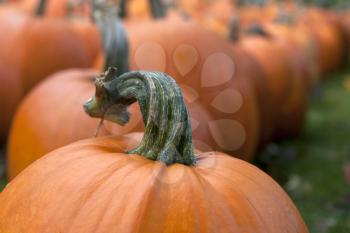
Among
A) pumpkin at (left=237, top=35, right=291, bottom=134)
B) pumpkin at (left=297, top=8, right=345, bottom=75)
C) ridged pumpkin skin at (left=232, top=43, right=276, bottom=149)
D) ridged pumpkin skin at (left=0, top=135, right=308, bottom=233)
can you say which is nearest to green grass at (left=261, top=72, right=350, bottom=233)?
ridged pumpkin skin at (left=232, top=43, right=276, bottom=149)

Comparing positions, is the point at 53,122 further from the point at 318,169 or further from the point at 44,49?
the point at 318,169

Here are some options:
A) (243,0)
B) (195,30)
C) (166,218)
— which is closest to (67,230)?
(166,218)

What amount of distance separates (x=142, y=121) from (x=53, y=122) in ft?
1.20

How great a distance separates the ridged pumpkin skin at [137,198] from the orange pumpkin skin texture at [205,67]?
1421 mm

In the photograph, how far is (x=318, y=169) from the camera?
13.0 ft

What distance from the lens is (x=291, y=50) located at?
5.15m

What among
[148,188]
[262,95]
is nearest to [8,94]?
[262,95]

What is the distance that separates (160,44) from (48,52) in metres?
1.10

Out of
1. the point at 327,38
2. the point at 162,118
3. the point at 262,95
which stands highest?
the point at 162,118

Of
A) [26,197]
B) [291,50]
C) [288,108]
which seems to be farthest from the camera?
[291,50]

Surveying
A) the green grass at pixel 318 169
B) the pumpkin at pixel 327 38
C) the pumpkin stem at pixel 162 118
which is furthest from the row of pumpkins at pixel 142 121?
the pumpkin at pixel 327 38

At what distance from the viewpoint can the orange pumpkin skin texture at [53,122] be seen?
242 centimetres

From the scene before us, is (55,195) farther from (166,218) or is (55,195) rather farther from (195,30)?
(195,30)

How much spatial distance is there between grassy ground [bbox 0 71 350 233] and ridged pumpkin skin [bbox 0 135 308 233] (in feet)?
4.49
